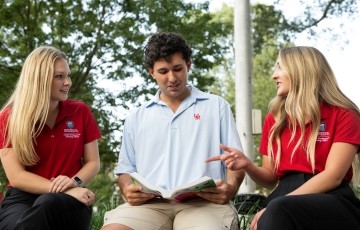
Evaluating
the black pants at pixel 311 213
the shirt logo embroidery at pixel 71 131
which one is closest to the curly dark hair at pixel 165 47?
the shirt logo embroidery at pixel 71 131

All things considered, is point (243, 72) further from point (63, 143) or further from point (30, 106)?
point (30, 106)

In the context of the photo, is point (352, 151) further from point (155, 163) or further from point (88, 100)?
point (88, 100)

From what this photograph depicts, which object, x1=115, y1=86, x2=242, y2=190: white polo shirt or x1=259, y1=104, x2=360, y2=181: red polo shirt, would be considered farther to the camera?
x1=115, y1=86, x2=242, y2=190: white polo shirt

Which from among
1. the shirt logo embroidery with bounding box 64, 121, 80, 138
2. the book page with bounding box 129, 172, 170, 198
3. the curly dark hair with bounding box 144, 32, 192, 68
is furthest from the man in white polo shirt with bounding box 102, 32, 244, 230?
the shirt logo embroidery with bounding box 64, 121, 80, 138

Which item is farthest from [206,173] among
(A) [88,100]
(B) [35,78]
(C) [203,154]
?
(A) [88,100]

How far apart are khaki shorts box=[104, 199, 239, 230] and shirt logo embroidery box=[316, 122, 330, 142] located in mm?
698

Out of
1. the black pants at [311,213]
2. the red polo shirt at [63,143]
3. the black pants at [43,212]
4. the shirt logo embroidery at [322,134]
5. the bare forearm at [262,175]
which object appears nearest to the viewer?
the black pants at [311,213]

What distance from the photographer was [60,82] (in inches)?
157

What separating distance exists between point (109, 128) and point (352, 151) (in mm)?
9318

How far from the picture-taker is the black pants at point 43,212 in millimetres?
3420

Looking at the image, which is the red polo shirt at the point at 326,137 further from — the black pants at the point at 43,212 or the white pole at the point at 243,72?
the white pole at the point at 243,72

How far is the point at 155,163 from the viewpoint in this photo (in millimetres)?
3936

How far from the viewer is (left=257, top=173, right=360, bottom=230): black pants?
3086 mm

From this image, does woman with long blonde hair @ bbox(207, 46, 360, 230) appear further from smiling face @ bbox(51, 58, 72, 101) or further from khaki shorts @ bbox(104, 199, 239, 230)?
smiling face @ bbox(51, 58, 72, 101)
